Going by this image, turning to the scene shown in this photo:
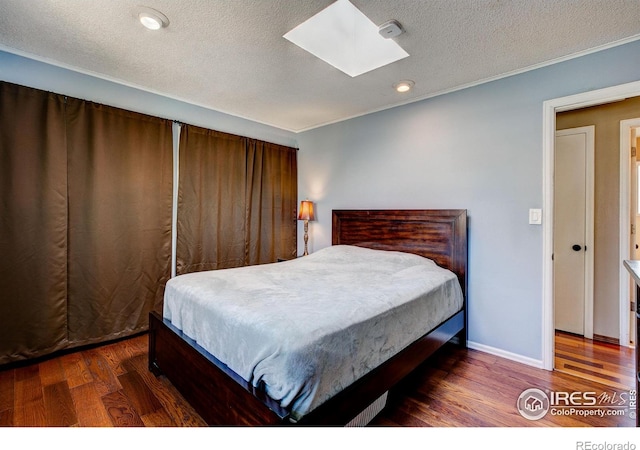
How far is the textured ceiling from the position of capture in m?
1.76

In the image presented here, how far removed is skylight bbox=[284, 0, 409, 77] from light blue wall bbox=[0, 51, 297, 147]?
1678mm

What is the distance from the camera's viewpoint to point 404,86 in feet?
9.11

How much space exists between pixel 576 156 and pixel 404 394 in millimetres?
2867

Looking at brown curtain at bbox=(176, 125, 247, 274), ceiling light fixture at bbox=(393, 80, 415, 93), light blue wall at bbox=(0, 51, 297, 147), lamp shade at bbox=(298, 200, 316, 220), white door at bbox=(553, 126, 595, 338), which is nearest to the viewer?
light blue wall at bbox=(0, 51, 297, 147)

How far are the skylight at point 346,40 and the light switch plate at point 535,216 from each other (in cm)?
156

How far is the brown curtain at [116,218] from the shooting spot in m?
2.55

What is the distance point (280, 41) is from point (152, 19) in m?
0.79

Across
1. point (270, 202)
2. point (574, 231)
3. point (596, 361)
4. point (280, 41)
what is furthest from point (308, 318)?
point (574, 231)

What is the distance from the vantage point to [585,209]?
9.73 ft

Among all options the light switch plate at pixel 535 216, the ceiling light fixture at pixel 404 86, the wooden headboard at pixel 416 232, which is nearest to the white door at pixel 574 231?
the light switch plate at pixel 535 216

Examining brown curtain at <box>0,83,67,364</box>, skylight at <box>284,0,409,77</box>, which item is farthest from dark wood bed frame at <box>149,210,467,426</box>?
skylight at <box>284,0,409,77</box>

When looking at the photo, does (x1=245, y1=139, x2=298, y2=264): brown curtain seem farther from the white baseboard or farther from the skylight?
the white baseboard
